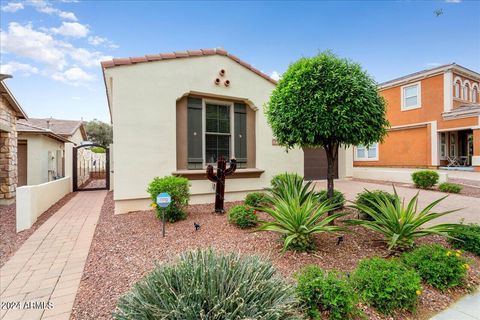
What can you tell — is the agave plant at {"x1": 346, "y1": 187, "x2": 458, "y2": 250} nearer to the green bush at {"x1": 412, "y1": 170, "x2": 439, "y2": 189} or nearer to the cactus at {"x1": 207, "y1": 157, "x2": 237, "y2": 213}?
the cactus at {"x1": 207, "y1": 157, "x2": 237, "y2": 213}

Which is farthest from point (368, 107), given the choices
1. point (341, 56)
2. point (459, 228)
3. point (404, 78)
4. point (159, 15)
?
point (404, 78)

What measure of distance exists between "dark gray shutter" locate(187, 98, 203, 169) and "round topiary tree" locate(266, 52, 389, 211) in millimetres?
3321

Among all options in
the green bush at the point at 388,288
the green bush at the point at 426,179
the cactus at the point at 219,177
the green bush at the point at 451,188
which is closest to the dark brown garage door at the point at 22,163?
the cactus at the point at 219,177

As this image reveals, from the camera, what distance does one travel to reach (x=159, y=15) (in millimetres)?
8094

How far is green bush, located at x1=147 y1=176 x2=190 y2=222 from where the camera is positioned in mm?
5227

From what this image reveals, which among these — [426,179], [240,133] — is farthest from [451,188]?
[240,133]

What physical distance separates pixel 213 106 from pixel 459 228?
646 centimetres

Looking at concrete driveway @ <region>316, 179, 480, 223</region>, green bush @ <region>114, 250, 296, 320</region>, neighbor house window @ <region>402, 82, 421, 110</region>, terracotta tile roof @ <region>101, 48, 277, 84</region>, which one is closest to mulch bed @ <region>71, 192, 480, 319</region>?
green bush @ <region>114, 250, 296, 320</region>

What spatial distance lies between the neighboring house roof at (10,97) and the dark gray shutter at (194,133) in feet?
16.8

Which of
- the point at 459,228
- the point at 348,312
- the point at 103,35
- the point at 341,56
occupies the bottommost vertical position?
the point at 348,312

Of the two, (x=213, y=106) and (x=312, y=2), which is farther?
(x=312, y=2)

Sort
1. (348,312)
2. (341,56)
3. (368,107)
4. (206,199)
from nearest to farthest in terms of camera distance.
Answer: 1. (348,312)
2. (368,107)
3. (341,56)
4. (206,199)

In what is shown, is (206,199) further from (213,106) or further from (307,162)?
(307,162)

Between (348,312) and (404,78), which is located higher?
(404,78)
